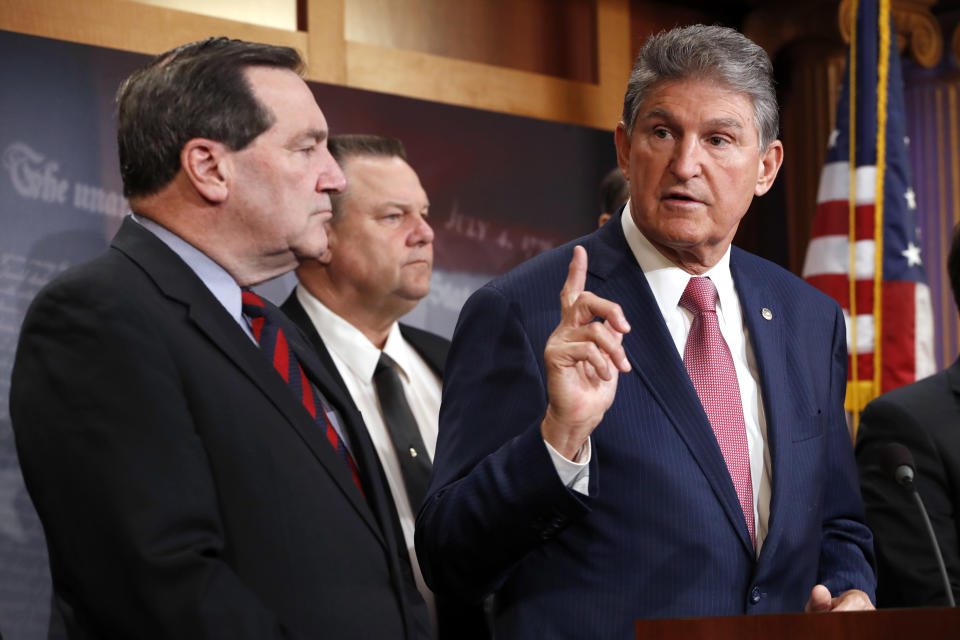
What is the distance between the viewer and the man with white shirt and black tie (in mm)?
2775

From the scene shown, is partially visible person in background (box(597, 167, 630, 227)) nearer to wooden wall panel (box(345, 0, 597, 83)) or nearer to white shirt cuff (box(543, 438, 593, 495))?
wooden wall panel (box(345, 0, 597, 83))

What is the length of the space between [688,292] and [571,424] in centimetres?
47

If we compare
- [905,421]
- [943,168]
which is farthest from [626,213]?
[943,168]

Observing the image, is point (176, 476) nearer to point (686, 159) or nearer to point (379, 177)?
point (686, 159)

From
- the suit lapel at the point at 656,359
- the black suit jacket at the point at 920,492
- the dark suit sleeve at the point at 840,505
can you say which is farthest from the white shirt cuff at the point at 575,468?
the black suit jacket at the point at 920,492

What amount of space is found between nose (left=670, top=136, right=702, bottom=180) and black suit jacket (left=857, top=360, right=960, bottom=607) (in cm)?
103

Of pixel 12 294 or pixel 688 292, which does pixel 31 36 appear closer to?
pixel 12 294

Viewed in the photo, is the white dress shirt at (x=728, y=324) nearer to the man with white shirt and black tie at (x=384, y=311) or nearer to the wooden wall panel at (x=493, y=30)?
the man with white shirt and black tie at (x=384, y=311)

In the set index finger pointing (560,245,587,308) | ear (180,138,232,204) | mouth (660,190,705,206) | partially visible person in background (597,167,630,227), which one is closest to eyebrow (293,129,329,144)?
ear (180,138,232,204)

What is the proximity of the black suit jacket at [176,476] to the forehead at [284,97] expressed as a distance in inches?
11.6

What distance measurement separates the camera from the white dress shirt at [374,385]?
2742 millimetres

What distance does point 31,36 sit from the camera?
2875 millimetres

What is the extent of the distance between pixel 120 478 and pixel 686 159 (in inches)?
42.1

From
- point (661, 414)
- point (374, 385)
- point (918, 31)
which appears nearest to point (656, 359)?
point (661, 414)
